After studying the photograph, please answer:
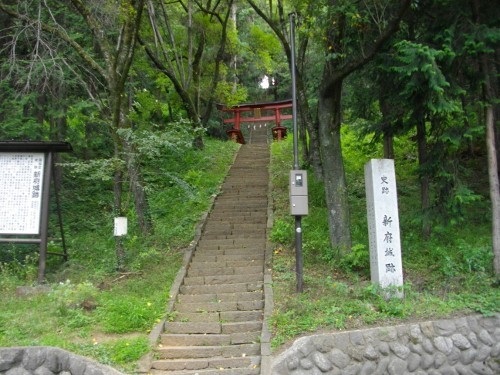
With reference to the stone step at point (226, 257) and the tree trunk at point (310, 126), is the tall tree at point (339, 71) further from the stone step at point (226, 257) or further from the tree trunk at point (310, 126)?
the tree trunk at point (310, 126)

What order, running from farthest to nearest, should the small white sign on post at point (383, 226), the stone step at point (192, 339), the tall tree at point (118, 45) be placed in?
the tall tree at point (118, 45) → the small white sign on post at point (383, 226) → the stone step at point (192, 339)

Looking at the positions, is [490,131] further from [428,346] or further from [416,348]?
[416,348]

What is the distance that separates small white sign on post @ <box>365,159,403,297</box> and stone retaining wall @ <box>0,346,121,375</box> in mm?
5107

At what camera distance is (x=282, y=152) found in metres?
21.6

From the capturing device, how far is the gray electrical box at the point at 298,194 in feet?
28.3

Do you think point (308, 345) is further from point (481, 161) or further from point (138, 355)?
point (481, 161)

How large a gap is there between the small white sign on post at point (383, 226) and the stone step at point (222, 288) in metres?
2.27

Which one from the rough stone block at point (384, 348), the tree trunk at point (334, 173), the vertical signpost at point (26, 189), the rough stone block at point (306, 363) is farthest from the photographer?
the tree trunk at point (334, 173)

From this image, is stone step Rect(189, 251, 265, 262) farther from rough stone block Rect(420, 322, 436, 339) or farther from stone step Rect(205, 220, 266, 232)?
rough stone block Rect(420, 322, 436, 339)

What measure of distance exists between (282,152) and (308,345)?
49.7ft

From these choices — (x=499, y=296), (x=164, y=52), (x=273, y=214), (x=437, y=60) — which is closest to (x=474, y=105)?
(x=437, y=60)

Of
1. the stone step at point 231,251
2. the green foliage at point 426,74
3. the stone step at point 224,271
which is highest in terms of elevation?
the green foliage at point 426,74

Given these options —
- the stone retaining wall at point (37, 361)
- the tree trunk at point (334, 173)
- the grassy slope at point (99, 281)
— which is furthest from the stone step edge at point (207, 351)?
the tree trunk at point (334, 173)

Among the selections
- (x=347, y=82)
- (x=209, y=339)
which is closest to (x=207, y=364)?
(x=209, y=339)
